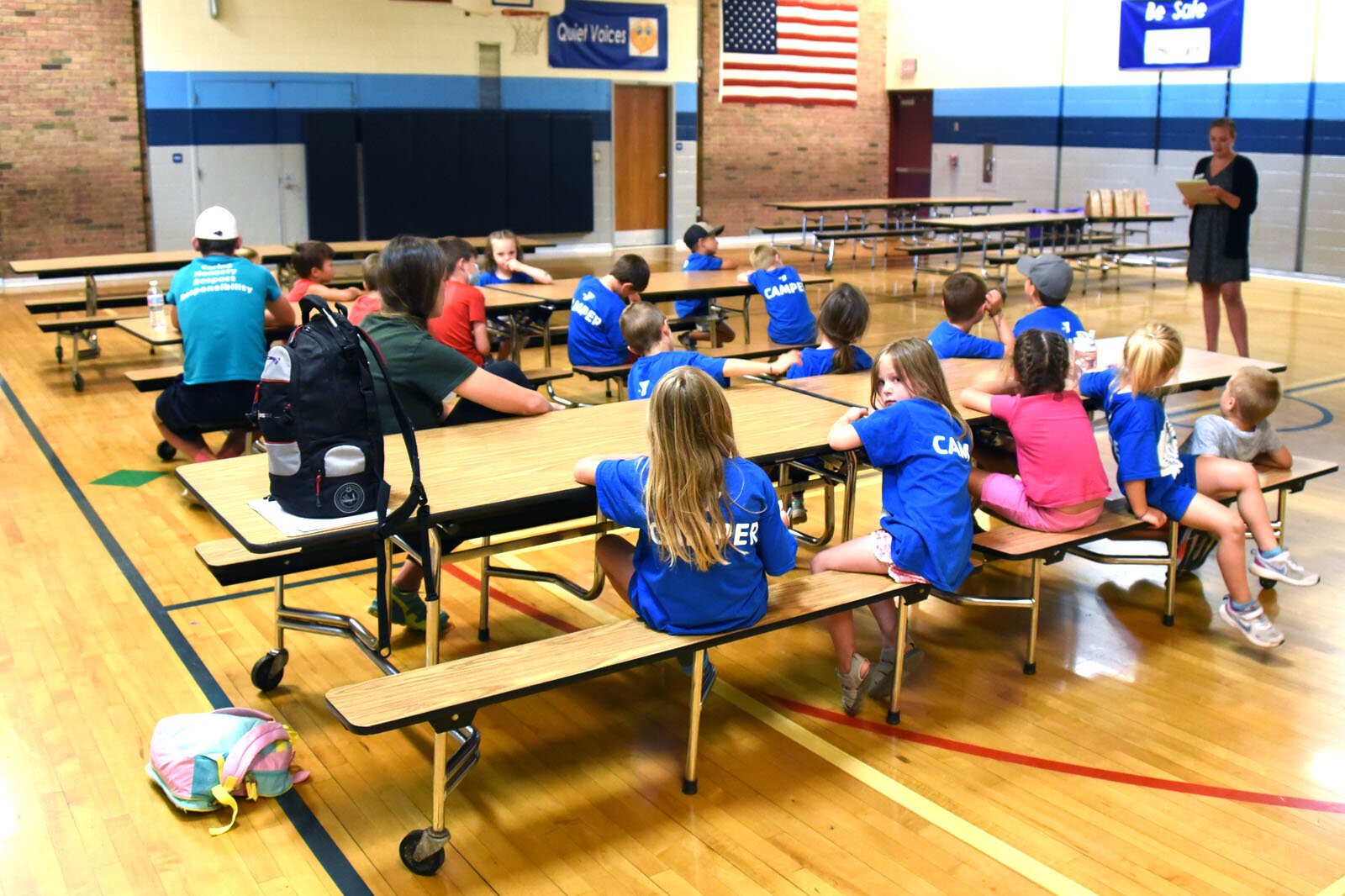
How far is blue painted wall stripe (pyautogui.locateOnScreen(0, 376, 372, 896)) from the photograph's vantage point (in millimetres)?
2717

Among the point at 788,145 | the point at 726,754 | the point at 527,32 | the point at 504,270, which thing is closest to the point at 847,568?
the point at 726,754

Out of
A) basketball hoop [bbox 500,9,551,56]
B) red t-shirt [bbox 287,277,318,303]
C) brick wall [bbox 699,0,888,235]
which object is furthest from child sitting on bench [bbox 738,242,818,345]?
brick wall [bbox 699,0,888,235]

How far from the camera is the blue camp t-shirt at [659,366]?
4.25 m

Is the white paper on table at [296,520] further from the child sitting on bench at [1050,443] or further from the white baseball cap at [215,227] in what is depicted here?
the white baseball cap at [215,227]

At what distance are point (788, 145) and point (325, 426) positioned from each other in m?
15.1

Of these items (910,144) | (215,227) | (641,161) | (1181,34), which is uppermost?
(1181,34)

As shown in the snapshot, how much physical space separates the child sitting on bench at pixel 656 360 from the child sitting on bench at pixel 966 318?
2.43ft

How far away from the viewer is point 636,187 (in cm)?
1608

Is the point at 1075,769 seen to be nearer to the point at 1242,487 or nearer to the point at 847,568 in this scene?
the point at 847,568

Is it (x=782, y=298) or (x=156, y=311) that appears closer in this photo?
(x=782, y=298)

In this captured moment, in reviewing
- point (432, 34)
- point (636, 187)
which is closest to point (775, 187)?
point (636, 187)

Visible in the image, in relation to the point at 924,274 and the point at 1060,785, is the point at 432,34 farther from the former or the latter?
the point at 1060,785

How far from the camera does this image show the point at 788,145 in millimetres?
17141

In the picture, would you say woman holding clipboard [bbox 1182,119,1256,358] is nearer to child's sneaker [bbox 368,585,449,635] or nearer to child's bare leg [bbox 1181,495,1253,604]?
child's bare leg [bbox 1181,495,1253,604]
